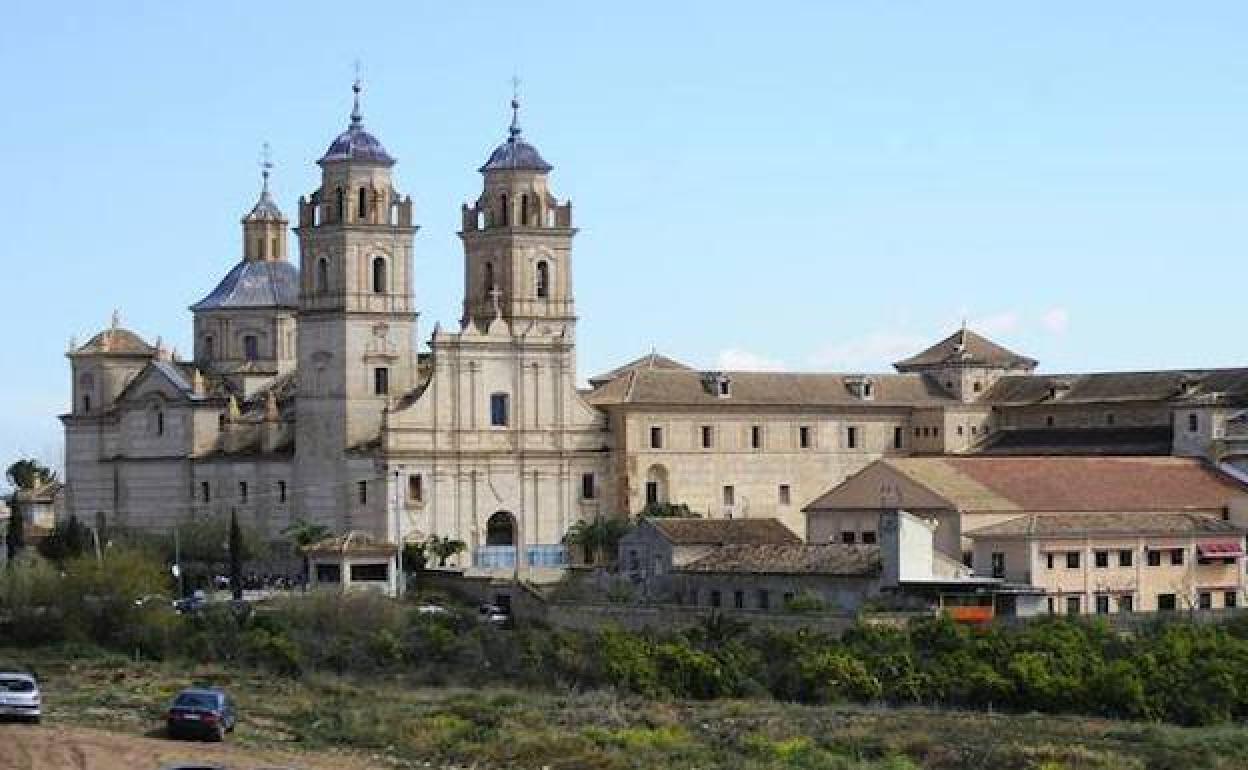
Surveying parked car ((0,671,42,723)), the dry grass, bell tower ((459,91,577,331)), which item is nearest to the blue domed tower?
bell tower ((459,91,577,331))

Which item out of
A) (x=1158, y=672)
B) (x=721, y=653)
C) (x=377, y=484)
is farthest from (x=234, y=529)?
(x=1158, y=672)

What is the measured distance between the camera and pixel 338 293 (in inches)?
3125

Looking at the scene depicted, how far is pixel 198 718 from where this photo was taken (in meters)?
42.7

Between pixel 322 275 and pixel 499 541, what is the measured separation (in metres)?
8.43

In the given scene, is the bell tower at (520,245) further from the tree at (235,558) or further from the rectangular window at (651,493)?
the tree at (235,558)

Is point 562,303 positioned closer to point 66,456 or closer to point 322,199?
point 322,199

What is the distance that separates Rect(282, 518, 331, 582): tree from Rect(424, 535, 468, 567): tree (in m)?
2.80

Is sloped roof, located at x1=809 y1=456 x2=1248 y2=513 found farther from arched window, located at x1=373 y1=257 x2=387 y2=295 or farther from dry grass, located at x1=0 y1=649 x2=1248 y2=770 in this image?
dry grass, located at x1=0 y1=649 x2=1248 y2=770

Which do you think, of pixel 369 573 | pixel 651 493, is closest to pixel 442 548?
pixel 369 573

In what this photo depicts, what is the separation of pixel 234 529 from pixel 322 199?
10.3 m

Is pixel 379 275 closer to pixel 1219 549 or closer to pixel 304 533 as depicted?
pixel 304 533

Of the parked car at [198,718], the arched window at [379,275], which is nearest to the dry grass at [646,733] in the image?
the parked car at [198,718]

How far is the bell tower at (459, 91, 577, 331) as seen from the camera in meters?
82.6

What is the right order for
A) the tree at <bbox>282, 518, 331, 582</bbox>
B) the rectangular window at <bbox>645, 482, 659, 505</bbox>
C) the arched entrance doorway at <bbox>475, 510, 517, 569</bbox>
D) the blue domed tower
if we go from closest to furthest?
the tree at <bbox>282, 518, 331, 582</bbox>
the arched entrance doorway at <bbox>475, 510, 517, 569</bbox>
the rectangular window at <bbox>645, 482, 659, 505</bbox>
the blue domed tower
